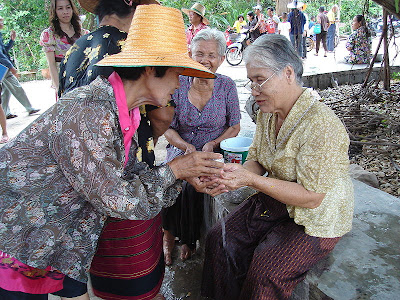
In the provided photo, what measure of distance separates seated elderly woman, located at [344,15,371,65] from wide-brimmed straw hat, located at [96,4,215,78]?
7749mm

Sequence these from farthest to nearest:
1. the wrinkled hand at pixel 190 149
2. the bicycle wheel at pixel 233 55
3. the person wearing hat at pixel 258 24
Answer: the bicycle wheel at pixel 233 55 < the person wearing hat at pixel 258 24 < the wrinkled hand at pixel 190 149

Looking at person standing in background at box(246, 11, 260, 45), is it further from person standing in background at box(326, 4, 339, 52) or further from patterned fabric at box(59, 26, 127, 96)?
patterned fabric at box(59, 26, 127, 96)

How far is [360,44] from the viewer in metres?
8.29

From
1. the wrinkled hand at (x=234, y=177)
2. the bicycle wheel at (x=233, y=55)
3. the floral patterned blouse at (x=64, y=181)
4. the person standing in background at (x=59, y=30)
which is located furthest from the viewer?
the bicycle wheel at (x=233, y=55)

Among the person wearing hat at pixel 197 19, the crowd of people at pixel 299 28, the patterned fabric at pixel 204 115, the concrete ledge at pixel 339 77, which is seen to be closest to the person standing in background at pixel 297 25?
the crowd of people at pixel 299 28

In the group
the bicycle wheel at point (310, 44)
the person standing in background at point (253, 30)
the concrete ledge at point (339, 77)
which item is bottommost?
the concrete ledge at point (339, 77)

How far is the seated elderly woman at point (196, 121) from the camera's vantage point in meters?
2.73

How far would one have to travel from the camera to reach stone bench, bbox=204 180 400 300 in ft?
5.13

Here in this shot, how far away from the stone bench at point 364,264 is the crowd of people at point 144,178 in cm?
9

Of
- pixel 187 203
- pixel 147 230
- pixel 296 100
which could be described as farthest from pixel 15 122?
pixel 296 100

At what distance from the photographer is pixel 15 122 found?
22.1ft

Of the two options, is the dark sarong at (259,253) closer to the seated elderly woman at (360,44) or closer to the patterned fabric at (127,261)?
the patterned fabric at (127,261)

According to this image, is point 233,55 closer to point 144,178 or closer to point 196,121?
point 196,121

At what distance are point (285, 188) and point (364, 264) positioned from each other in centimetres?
56
